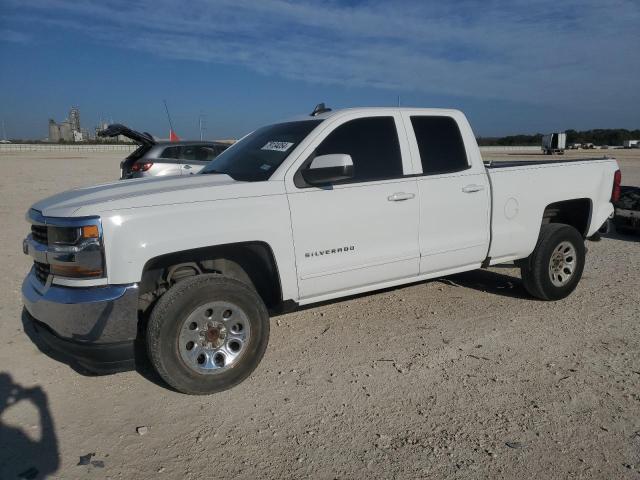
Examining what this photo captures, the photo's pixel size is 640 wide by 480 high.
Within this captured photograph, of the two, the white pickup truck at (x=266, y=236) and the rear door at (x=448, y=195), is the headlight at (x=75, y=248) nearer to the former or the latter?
the white pickup truck at (x=266, y=236)

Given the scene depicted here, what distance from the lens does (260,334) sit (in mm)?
3773

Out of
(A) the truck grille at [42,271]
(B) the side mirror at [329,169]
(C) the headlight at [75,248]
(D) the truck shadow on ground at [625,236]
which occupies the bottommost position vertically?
(D) the truck shadow on ground at [625,236]

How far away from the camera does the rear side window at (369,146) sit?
4.25 meters

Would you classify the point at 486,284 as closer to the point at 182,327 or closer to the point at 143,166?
the point at 182,327

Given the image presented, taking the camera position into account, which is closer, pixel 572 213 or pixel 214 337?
pixel 214 337

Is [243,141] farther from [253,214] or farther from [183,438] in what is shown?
[183,438]

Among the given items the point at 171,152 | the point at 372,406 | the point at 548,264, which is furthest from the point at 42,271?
the point at 171,152

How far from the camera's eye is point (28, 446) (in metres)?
3.05

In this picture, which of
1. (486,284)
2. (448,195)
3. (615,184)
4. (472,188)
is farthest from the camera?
(486,284)

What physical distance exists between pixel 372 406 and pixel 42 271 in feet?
7.93

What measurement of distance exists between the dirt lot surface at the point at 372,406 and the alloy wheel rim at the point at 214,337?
25cm

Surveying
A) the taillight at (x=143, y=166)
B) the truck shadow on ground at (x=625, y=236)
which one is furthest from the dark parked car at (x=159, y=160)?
the truck shadow on ground at (x=625, y=236)

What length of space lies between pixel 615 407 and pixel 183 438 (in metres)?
2.73

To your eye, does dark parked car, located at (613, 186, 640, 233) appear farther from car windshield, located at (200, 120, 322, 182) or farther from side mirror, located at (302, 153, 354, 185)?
side mirror, located at (302, 153, 354, 185)
